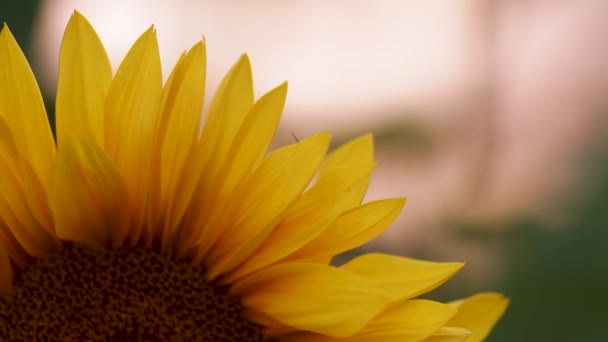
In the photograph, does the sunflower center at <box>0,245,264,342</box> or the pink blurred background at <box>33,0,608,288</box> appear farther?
the pink blurred background at <box>33,0,608,288</box>

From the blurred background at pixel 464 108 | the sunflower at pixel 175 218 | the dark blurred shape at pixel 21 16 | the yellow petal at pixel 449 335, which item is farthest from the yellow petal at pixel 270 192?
the dark blurred shape at pixel 21 16

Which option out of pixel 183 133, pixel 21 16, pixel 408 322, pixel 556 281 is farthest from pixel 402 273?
pixel 21 16

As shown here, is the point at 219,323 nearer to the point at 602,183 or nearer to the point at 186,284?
the point at 186,284

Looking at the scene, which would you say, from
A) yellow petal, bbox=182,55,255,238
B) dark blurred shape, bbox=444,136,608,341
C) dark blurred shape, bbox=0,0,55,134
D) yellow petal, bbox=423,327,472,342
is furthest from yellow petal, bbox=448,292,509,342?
dark blurred shape, bbox=0,0,55,134

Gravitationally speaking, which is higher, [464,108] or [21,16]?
[21,16]

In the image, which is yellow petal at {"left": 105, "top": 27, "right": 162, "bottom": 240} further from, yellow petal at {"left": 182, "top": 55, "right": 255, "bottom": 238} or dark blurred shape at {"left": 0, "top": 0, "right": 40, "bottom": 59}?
dark blurred shape at {"left": 0, "top": 0, "right": 40, "bottom": 59}

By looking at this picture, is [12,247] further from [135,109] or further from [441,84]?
[441,84]

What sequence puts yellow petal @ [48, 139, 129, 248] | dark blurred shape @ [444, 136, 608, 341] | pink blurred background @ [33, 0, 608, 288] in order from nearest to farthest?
1. yellow petal @ [48, 139, 129, 248]
2. dark blurred shape @ [444, 136, 608, 341]
3. pink blurred background @ [33, 0, 608, 288]

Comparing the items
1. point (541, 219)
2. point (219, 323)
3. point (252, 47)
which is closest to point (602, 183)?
point (541, 219)
